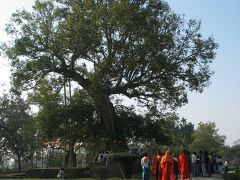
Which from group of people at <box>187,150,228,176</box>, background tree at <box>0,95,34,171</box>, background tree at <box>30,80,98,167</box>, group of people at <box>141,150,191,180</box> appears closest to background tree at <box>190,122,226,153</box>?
background tree at <box>0,95,34,171</box>

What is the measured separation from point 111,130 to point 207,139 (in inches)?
1974

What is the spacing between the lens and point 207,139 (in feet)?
287

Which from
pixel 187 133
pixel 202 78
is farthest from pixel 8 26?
pixel 187 133

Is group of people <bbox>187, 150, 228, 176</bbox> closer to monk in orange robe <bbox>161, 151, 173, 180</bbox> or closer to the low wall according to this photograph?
the low wall

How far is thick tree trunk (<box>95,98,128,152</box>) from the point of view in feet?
131

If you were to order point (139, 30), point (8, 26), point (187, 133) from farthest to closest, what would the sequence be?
point (187, 133), point (8, 26), point (139, 30)

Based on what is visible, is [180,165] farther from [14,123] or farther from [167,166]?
[14,123]

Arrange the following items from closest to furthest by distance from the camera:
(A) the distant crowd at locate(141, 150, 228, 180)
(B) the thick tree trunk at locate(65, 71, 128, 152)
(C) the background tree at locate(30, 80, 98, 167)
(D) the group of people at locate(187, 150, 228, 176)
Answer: (A) the distant crowd at locate(141, 150, 228, 180)
(D) the group of people at locate(187, 150, 228, 176)
(B) the thick tree trunk at locate(65, 71, 128, 152)
(C) the background tree at locate(30, 80, 98, 167)

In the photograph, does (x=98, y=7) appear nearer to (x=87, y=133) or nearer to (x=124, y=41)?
(x=124, y=41)

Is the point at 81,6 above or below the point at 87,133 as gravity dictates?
above

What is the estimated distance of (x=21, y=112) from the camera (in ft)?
227

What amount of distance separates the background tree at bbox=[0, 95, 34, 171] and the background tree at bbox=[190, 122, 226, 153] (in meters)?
31.7

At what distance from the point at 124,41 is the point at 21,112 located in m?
36.7

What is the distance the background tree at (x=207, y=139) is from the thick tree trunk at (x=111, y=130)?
4621cm
